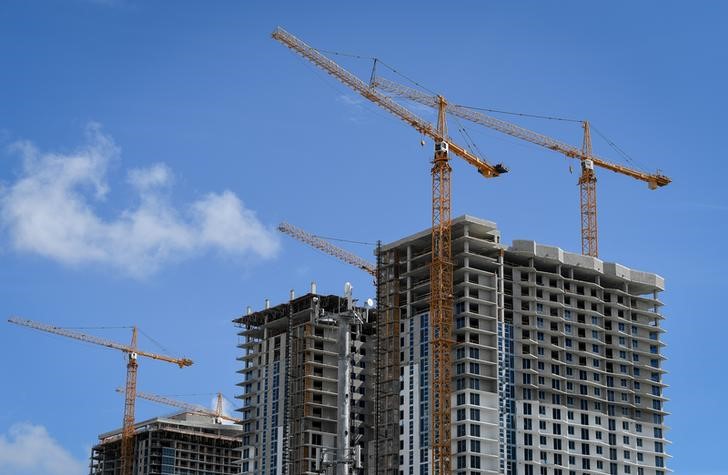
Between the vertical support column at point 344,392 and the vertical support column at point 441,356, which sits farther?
the vertical support column at point 441,356

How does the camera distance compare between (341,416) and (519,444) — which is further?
(519,444)

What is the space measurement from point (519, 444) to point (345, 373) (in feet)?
388

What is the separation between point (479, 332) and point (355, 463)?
118 meters

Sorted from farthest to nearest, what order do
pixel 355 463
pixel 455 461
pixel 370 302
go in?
1. pixel 455 461
2. pixel 370 302
3. pixel 355 463

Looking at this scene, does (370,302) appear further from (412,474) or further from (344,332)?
(412,474)

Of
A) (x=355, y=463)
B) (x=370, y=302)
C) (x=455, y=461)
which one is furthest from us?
(x=455, y=461)

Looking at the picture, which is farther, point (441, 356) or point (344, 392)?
point (441, 356)

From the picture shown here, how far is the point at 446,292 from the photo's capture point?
651 ft

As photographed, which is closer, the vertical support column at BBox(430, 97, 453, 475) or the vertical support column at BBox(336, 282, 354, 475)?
the vertical support column at BBox(336, 282, 354, 475)

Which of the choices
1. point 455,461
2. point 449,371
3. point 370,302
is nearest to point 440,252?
point 449,371

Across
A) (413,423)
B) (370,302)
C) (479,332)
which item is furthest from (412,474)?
(370,302)

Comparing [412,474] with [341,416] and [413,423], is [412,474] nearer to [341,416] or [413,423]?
[413,423]

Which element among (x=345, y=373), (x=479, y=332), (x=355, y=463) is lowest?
(x=355, y=463)

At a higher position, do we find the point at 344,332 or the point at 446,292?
the point at 446,292
